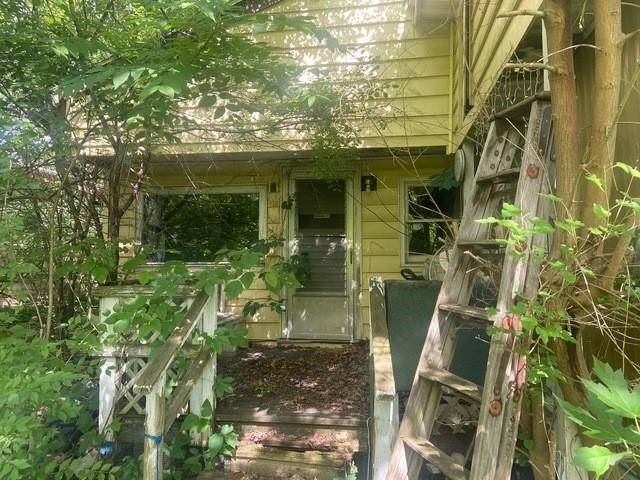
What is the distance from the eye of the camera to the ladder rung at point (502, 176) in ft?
6.77

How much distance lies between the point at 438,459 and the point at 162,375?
5.45ft

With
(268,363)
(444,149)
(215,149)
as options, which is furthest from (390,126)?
(268,363)

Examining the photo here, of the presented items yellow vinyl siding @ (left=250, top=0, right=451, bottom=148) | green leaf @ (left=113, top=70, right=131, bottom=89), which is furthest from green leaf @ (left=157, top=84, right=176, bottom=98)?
yellow vinyl siding @ (left=250, top=0, right=451, bottom=148)

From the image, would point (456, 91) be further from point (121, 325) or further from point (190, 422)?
point (190, 422)

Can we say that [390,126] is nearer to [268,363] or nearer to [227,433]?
[268,363]

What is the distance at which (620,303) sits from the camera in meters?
1.53

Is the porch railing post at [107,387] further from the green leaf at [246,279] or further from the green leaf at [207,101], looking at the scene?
the green leaf at [207,101]

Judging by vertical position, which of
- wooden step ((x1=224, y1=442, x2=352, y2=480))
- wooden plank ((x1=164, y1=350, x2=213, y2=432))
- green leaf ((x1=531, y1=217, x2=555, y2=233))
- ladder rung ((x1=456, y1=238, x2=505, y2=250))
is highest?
green leaf ((x1=531, y1=217, x2=555, y2=233))

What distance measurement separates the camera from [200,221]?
20.3 ft

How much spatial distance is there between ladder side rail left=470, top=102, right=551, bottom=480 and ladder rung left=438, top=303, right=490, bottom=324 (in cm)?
12

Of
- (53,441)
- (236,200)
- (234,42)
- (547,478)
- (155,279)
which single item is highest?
(234,42)

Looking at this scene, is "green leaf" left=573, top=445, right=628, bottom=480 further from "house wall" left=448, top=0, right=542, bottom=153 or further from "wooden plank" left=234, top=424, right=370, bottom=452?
"wooden plank" left=234, top=424, right=370, bottom=452

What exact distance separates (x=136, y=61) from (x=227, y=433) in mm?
2661

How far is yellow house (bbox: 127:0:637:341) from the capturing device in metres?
4.64
